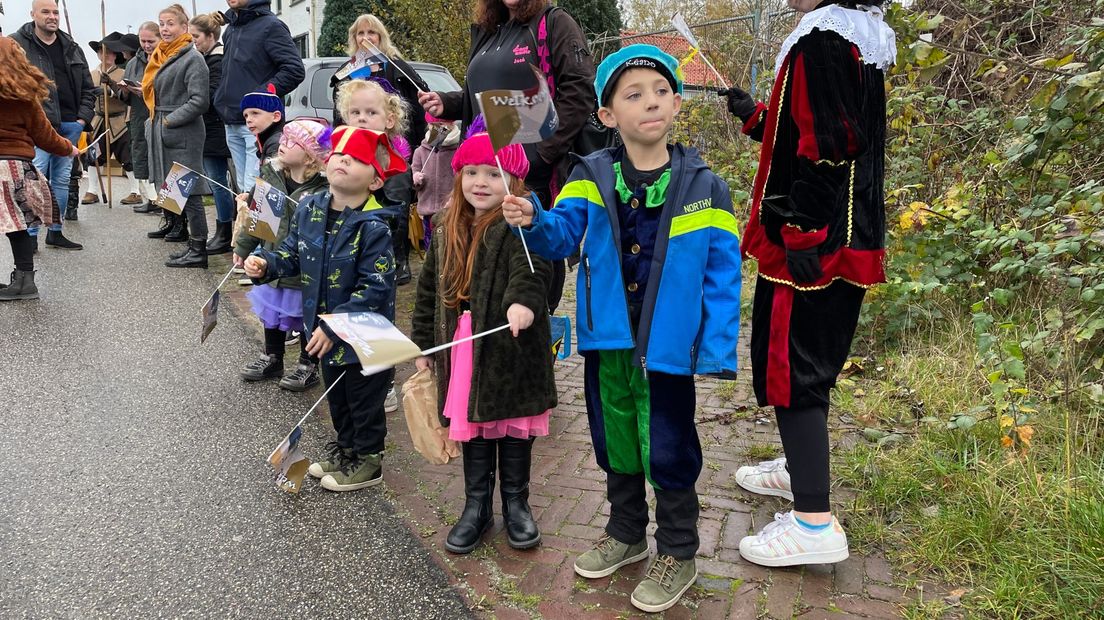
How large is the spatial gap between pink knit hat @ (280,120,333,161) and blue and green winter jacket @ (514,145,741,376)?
2.40 metres

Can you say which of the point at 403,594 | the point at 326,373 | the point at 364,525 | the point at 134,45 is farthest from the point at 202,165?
the point at 403,594

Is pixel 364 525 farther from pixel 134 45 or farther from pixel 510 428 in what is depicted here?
pixel 134 45

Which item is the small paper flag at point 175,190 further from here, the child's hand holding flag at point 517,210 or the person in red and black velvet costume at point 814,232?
the person in red and black velvet costume at point 814,232

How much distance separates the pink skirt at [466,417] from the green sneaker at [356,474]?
0.71 metres

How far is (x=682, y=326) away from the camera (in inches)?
104

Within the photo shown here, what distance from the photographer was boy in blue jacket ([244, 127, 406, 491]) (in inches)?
140

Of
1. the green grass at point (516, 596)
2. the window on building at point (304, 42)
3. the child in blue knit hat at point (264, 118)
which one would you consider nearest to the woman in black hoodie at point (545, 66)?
the green grass at point (516, 596)

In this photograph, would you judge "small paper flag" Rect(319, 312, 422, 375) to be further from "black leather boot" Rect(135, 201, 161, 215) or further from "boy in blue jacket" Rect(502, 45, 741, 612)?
"black leather boot" Rect(135, 201, 161, 215)

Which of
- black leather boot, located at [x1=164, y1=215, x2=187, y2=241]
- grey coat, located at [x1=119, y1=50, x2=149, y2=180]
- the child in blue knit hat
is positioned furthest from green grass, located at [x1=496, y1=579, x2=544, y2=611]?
grey coat, located at [x1=119, y1=50, x2=149, y2=180]

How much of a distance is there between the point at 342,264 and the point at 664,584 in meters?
1.86

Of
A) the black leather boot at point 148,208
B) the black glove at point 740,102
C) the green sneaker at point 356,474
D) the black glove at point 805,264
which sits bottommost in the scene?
the black leather boot at point 148,208

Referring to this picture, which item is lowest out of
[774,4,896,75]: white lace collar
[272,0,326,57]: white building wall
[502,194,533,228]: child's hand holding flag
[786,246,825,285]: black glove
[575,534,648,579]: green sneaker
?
[575,534,648,579]: green sneaker

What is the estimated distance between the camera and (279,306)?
4.64m

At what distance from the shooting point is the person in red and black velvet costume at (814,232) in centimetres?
261
